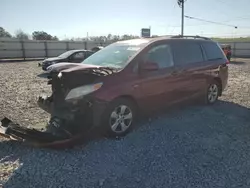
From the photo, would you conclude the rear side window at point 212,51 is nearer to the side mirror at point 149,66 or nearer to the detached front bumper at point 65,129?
the side mirror at point 149,66

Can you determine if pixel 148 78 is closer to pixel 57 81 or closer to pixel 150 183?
pixel 57 81

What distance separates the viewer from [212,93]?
6.84 metres

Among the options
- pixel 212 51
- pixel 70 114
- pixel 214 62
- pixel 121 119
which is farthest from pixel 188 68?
pixel 70 114

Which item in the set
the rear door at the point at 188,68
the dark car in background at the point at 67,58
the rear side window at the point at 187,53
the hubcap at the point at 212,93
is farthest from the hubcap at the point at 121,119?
the dark car in background at the point at 67,58

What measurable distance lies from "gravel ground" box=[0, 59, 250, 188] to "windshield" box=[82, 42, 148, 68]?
1.36 m

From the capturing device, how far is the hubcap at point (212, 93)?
22.2 feet

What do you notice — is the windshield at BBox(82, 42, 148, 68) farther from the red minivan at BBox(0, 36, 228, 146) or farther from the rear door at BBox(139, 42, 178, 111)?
the rear door at BBox(139, 42, 178, 111)

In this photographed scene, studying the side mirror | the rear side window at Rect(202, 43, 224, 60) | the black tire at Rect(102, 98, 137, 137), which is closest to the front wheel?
the rear side window at Rect(202, 43, 224, 60)

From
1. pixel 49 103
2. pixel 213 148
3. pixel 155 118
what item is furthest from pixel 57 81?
pixel 213 148

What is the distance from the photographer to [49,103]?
479 centimetres

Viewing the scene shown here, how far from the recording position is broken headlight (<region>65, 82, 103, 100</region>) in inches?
160

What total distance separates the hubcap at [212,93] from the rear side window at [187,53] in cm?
94

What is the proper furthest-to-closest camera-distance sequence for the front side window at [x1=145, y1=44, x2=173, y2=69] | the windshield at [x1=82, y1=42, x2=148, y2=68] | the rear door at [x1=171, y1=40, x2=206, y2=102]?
1. the rear door at [x1=171, y1=40, x2=206, y2=102]
2. the front side window at [x1=145, y1=44, x2=173, y2=69]
3. the windshield at [x1=82, y1=42, x2=148, y2=68]

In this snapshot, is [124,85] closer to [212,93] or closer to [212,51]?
[212,93]
